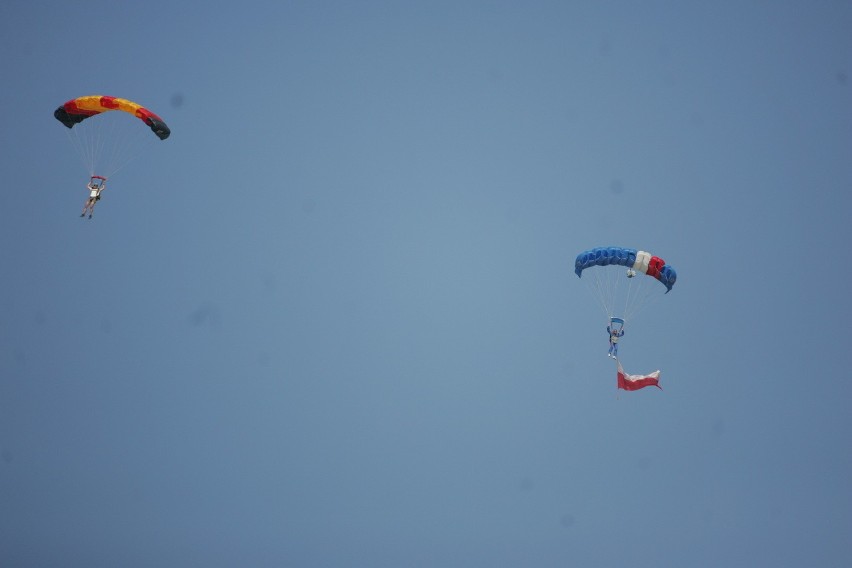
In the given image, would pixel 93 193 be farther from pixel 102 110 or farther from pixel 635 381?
pixel 635 381

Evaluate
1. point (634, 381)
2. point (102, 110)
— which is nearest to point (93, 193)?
point (102, 110)

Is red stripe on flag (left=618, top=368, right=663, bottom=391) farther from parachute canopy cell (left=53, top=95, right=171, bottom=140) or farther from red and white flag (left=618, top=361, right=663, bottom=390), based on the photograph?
parachute canopy cell (left=53, top=95, right=171, bottom=140)

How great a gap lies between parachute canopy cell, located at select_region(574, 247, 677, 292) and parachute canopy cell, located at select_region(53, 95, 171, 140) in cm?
2045

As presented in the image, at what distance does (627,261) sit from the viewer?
134ft

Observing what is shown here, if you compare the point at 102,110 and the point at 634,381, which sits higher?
the point at 102,110

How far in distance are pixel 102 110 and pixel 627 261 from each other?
26228 mm

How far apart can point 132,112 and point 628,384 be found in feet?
91.0

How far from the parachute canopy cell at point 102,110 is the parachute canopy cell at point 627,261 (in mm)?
20455

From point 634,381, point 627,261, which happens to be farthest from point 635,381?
point 627,261

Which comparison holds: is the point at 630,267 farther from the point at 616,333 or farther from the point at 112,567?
the point at 112,567

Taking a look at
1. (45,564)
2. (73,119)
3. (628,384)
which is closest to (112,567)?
(45,564)

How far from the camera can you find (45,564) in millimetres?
91438

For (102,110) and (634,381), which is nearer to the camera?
(102,110)

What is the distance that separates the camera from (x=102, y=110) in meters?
42.6
